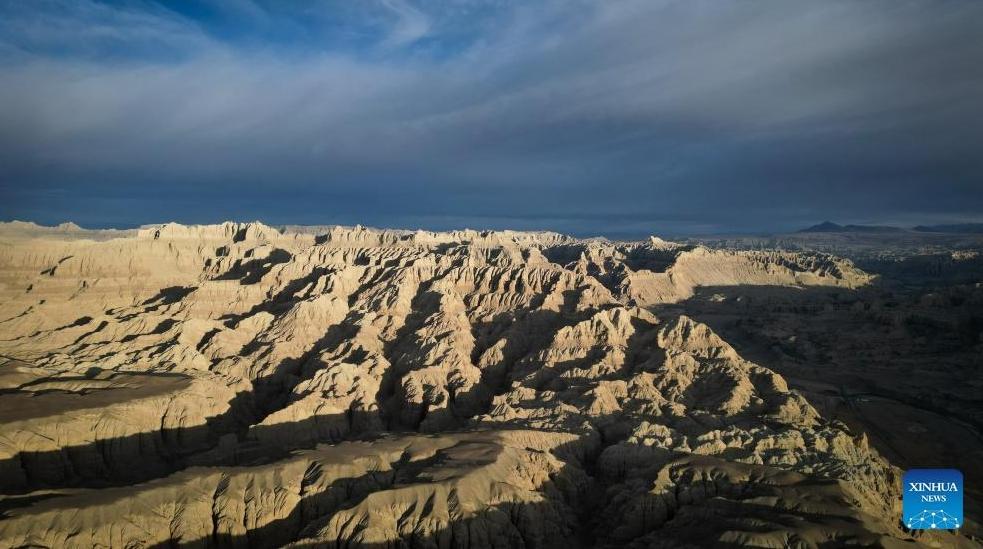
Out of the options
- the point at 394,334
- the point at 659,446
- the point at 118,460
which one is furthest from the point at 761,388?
the point at 118,460

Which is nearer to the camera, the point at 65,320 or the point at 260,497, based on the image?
the point at 260,497

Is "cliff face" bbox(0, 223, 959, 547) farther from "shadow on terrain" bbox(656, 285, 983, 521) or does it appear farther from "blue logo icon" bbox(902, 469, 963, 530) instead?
"shadow on terrain" bbox(656, 285, 983, 521)

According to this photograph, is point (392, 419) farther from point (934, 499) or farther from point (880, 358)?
point (880, 358)

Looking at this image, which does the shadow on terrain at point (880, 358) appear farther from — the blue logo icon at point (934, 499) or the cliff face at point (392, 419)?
the blue logo icon at point (934, 499)

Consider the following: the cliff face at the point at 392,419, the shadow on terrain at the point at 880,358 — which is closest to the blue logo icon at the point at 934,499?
the cliff face at the point at 392,419

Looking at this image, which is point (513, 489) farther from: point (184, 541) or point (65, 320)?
point (65, 320)

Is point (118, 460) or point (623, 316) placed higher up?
point (623, 316)

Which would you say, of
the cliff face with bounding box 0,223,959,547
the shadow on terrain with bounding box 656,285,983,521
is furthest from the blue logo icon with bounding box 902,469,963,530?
the shadow on terrain with bounding box 656,285,983,521

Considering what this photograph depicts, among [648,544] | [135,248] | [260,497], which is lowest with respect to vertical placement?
[648,544]
